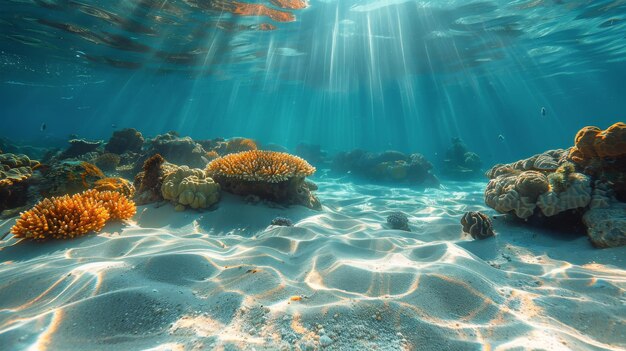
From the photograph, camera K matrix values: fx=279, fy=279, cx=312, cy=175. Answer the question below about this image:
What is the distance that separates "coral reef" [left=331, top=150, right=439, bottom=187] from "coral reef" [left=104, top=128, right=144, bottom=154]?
48.2ft

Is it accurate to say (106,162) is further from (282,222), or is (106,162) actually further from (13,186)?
(282,222)

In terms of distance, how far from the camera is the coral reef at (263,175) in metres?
6.44

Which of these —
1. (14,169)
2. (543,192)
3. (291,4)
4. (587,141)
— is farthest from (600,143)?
(291,4)

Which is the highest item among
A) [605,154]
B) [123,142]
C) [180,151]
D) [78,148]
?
[123,142]

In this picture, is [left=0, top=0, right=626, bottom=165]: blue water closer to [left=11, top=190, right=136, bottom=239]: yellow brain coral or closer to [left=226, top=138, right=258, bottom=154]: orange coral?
[left=226, top=138, right=258, bottom=154]: orange coral

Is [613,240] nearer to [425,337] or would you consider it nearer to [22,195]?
[425,337]

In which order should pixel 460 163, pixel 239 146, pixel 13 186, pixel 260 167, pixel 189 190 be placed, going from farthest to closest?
pixel 460 163 → pixel 239 146 → pixel 260 167 → pixel 13 186 → pixel 189 190

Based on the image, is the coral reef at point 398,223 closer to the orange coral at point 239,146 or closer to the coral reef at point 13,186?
the coral reef at point 13,186

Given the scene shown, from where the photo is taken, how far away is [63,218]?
4484 mm

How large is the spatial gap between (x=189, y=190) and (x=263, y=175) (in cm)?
161

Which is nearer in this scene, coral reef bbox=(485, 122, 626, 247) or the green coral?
coral reef bbox=(485, 122, 626, 247)

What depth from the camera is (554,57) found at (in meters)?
26.0

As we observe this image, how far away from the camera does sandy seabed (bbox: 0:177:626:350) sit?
2.16 metres

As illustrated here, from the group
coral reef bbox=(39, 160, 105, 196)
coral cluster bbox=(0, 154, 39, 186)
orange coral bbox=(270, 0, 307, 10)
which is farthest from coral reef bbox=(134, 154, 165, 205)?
orange coral bbox=(270, 0, 307, 10)
